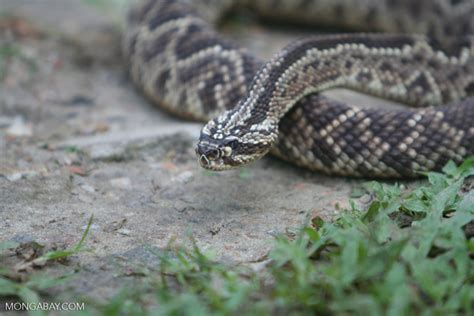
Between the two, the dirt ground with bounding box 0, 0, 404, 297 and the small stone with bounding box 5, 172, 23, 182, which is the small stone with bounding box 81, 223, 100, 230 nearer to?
the dirt ground with bounding box 0, 0, 404, 297

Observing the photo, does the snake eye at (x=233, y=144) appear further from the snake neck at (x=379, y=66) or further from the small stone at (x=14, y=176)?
the small stone at (x=14, y=176)

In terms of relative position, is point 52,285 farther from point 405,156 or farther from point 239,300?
point 405,156

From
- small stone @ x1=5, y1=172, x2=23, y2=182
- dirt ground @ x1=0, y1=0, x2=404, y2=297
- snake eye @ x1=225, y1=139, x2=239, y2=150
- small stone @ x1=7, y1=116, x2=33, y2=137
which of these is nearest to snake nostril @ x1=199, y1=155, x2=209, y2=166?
snake eye @ x1=225, y1=139, x2=239, y2=150

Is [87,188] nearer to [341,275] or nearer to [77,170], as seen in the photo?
[77,170]

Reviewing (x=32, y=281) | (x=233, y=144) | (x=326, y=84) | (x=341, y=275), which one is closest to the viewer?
(x=341, y=275)

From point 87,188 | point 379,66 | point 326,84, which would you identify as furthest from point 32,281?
point 379,66

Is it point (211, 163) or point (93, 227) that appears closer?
point (93, 227)
